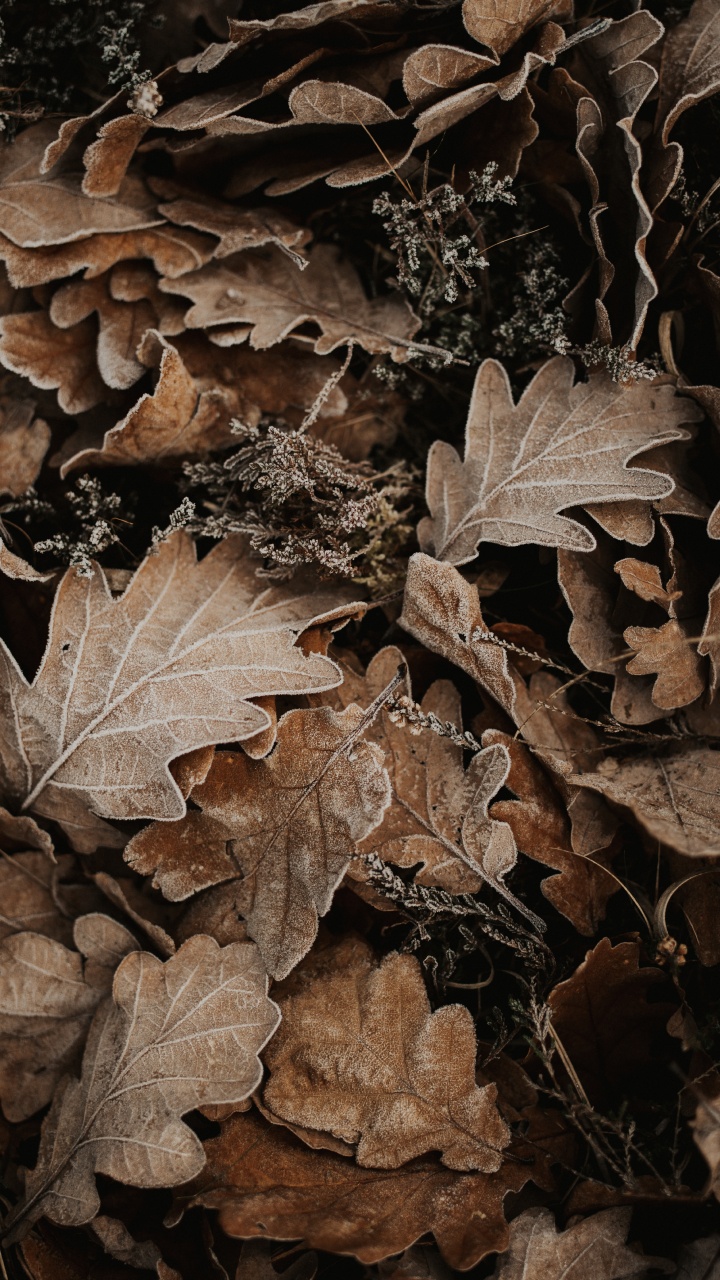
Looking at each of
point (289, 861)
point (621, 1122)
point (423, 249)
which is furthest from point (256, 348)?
point (621, 1122)

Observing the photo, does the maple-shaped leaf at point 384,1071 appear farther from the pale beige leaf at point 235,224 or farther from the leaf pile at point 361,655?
the pale beige leaf at point 235,224

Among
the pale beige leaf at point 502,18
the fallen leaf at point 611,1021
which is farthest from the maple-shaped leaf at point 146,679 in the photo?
the pale beige leaf at point 502,18

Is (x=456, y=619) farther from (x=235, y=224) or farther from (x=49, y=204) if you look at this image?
(x=49, y=204)

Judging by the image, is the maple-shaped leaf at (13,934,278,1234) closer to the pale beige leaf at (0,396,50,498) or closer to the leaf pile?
the leaf pile

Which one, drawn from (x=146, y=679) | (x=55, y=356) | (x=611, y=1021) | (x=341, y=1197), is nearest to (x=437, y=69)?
(x=55, y=356)

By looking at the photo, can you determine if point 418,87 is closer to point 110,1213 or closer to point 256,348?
point 256,348

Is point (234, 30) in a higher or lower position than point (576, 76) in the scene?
higher

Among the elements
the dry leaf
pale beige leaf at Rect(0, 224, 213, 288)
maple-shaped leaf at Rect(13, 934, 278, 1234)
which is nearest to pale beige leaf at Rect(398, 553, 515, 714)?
the dry leaf
